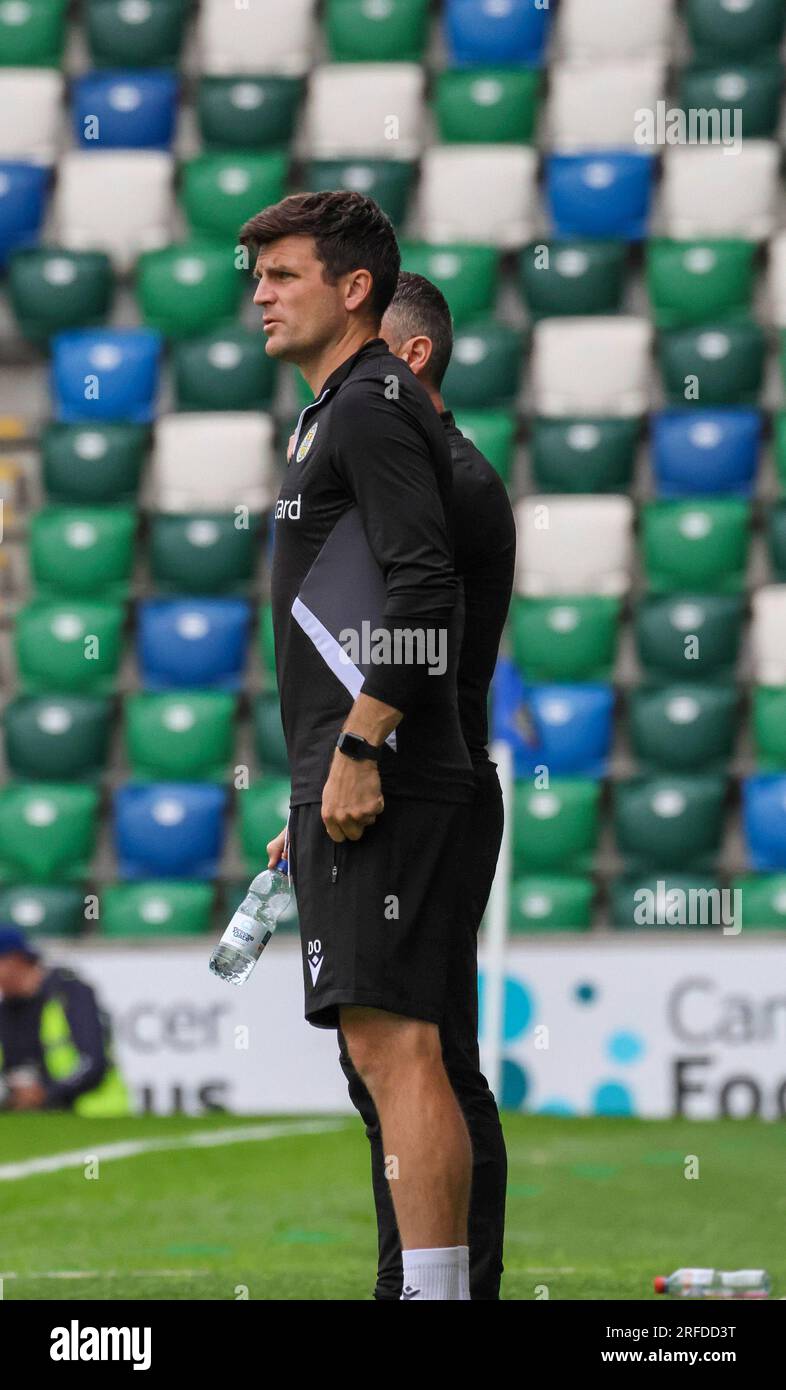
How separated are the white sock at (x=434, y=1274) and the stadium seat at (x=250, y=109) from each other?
29.8ft

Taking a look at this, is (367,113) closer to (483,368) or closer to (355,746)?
(483,368)

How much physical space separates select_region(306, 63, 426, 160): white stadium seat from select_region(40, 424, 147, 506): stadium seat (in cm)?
185

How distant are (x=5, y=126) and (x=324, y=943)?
915cm

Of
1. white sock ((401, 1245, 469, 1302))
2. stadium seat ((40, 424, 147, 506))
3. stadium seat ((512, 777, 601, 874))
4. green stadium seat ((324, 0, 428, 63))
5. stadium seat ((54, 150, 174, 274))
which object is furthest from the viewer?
green stadium seat ((324, 0, 428, 63))

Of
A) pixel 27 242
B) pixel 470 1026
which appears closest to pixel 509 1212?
pixel 470 1026

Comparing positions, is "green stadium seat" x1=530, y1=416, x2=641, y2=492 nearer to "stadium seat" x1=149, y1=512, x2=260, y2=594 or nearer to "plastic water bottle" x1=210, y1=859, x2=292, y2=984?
"stadium seat" x1=149, y1=512, x2=260, y2=594

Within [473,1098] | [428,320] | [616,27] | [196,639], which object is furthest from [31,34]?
[473,1098]

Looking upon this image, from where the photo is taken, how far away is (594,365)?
10.4m

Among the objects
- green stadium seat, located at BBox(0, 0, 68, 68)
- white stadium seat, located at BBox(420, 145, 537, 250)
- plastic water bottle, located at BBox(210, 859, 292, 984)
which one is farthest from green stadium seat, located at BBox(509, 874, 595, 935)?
plastic water bottle, located at BBox(210, 859, 292, 984)

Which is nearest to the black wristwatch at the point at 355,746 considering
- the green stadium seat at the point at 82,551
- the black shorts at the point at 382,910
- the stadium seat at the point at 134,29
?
the black shorts at the point at 382,910

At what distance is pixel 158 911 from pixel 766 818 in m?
2.44

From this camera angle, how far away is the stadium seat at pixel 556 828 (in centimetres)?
934

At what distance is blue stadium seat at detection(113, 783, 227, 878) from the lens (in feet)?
31.4

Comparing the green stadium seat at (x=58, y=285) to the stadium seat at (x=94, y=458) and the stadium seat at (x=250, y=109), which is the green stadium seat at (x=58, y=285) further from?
the stadium seat at (x=250, y=109)
